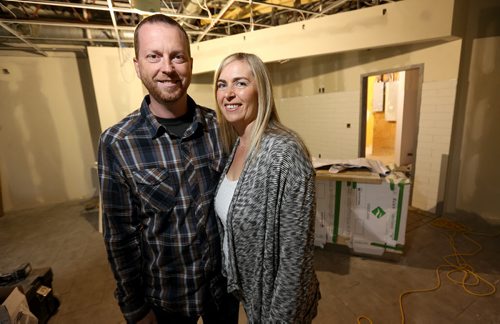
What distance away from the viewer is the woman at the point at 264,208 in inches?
34.5

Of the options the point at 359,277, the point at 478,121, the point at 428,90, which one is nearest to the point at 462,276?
the point at 359,277

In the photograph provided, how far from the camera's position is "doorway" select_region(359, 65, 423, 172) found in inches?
193

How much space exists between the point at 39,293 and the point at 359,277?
107 inches

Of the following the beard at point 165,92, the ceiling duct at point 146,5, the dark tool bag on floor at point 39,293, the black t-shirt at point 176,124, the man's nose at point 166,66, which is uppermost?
the ceiling duct at point 146,5

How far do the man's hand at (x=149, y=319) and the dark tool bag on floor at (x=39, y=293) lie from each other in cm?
148

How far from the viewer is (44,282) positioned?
2125 millimetres

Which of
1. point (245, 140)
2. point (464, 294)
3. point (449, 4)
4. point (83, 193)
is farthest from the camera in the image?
point (83, 193)

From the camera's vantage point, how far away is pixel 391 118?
7.04 m

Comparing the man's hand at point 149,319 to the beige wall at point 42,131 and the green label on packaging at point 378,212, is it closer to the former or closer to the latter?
the green label on packaging at point 378,212

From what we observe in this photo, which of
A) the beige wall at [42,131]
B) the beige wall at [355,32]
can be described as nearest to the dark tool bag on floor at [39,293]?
the beige wall at [42,131]

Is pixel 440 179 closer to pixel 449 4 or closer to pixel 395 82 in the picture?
pixel 449 4

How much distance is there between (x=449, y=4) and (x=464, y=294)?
2.81m

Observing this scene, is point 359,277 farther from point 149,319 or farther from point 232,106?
point 232,106

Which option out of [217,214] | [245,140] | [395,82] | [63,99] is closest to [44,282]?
[217,214]
